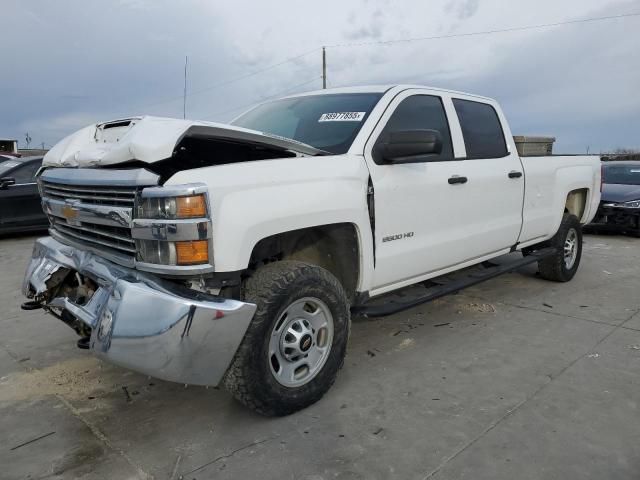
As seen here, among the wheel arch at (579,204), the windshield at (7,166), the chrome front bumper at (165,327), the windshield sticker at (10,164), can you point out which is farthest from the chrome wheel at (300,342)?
the windshield sticker at (10,164)

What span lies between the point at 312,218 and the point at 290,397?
3.32 ft

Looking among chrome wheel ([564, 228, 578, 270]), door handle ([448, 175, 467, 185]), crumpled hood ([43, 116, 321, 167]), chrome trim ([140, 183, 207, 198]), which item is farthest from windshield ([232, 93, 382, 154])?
chrome wheel ([564, 228, 578, 270])

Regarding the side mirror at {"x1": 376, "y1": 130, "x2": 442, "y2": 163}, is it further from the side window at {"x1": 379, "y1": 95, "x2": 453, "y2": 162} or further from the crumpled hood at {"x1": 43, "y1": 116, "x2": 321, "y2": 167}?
the crumpled hood at {"x1": 43, "y1": 116, "x2": 321, "y2": 167}

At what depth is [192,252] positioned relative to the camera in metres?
2.52

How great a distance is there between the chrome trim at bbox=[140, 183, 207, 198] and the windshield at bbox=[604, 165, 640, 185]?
1038cm

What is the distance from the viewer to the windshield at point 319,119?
358cm

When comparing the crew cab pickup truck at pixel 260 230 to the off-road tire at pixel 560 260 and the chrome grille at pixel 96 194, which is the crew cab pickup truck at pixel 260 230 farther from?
the off-road tire at pixel 560 260

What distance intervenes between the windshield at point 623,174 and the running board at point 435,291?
614cm

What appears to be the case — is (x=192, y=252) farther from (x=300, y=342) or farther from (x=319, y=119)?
(x=319, y=119)

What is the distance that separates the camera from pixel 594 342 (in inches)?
165

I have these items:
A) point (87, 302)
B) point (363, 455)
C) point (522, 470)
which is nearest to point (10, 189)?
point (87, 302)

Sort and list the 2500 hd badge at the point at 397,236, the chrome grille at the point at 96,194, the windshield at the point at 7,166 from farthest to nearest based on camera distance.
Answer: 1. the windshield at the point at 7,166
2. the 2500 hd badge at the point at 397,236
3. the chrome grille at the point at 96,194

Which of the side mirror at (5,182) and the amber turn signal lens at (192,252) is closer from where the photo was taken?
the amber turn signal lens at (192,252)

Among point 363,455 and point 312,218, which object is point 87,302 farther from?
point 363,455
